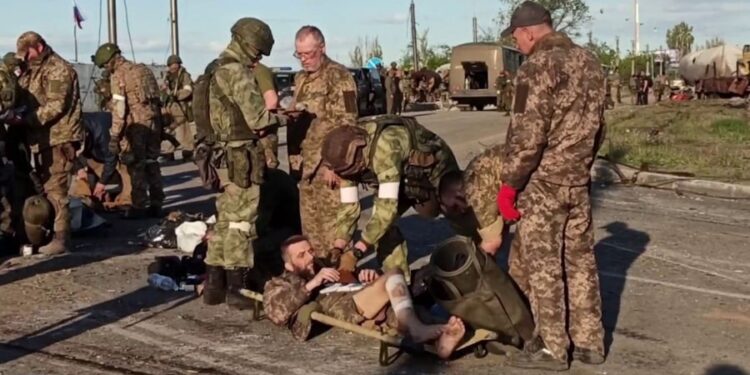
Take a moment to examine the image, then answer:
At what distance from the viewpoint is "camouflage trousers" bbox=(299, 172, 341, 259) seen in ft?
25.2

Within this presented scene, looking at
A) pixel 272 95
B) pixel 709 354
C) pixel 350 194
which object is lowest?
pixel 709 354

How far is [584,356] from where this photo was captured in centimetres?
614

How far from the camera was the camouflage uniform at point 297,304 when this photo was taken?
6.50 m

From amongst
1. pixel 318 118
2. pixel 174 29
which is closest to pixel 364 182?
pixel 318 118

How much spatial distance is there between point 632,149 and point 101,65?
9620mm

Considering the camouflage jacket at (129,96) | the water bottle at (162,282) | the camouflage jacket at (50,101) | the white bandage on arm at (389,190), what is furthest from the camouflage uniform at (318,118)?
the camouflage jacket at (129,96)

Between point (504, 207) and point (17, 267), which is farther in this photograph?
point (17, 267)

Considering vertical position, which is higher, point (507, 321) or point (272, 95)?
point (272, 95)

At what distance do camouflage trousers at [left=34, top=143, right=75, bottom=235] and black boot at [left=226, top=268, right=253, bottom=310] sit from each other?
9.14 feet

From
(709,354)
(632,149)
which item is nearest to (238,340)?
(709,354)

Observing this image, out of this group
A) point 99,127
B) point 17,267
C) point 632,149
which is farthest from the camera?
point 632,149

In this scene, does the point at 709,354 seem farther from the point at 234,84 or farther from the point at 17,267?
the point at 17,267

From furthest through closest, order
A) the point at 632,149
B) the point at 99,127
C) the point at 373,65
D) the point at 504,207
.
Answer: the point at 373,65 → the point at 632,149 → the point at 99,127 → the point at 504,207

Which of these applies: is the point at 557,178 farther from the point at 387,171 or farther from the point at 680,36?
the point at 680,36
